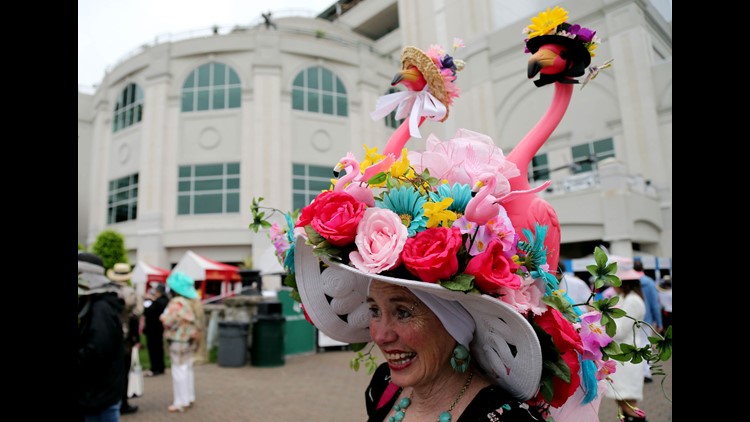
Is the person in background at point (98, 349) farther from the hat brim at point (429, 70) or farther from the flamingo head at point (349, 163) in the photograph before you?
the hat brim at point (429, 70)

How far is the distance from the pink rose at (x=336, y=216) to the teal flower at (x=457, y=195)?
26 cm

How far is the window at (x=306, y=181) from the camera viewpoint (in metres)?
24.2

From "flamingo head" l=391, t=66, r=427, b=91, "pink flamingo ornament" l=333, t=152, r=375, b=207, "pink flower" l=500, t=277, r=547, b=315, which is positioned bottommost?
"pink flower" l=500, t=277, r=547, b=315

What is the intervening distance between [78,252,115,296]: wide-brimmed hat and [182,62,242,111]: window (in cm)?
2199

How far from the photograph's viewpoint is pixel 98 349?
3346mm

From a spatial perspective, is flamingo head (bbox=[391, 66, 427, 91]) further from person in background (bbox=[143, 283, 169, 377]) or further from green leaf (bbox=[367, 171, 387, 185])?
person in background (bbox=[143, 283, 169, 377])

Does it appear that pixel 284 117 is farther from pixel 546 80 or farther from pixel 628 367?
pixel 546 80

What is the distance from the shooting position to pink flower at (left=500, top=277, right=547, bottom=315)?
1.36m

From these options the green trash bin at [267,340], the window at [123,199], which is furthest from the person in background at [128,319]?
Answer: the window at [123,199]

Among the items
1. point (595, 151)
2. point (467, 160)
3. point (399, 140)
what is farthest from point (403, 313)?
point (595, 151)

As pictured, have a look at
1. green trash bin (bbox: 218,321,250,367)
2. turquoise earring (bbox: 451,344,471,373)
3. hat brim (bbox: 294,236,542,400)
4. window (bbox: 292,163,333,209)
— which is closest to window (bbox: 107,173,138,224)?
window (bbox: 292,163,333,209)

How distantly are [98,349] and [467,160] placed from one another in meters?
3.24
